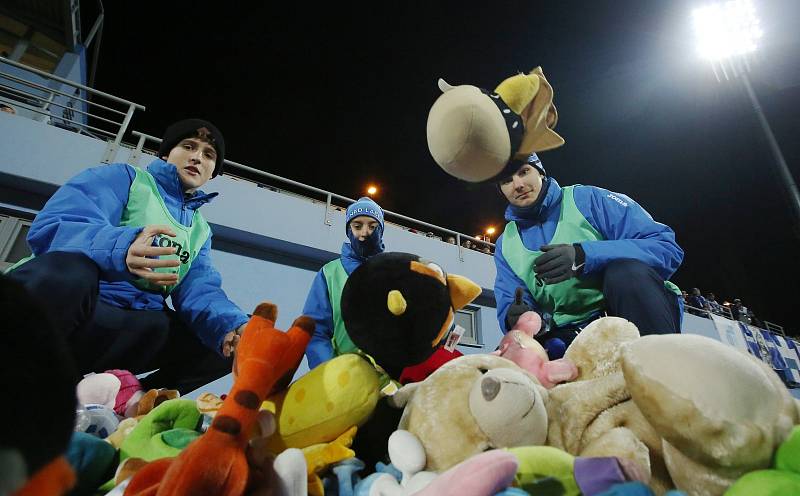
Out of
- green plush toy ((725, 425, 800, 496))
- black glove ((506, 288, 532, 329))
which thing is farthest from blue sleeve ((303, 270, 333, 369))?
green plush toy ((725, 425, 800, 496))

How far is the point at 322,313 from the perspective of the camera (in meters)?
1.51

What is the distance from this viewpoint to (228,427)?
1.27 feet

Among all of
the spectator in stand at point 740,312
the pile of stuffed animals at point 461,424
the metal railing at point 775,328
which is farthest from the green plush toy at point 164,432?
the metal railing at point 775,328

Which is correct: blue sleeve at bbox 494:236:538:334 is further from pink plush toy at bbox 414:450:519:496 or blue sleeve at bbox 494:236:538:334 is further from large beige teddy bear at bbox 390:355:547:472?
pink plush toy at bbox 414:450:519:496

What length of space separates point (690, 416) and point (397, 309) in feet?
1.11

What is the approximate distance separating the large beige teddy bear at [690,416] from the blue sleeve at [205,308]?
0.93 m

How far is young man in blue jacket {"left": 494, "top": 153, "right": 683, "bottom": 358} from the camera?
87 cm

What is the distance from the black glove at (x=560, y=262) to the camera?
908 mm

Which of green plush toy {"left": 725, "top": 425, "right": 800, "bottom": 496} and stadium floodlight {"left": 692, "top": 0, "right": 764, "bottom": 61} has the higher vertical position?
stadium floodlight {"left": 692, "top": 0, "right": 764, "bottom": 61}

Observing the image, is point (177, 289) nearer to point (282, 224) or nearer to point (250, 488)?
point (250, 488)

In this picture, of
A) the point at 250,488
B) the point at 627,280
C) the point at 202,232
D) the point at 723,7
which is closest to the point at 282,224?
the point at 202,232

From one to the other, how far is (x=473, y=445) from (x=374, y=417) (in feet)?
0.58

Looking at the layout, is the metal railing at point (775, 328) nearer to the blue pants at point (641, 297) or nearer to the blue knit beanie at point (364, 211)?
the blue knit beanie at point (364, 211)

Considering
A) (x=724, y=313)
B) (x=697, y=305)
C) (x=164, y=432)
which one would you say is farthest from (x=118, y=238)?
(x=724, y=313)
